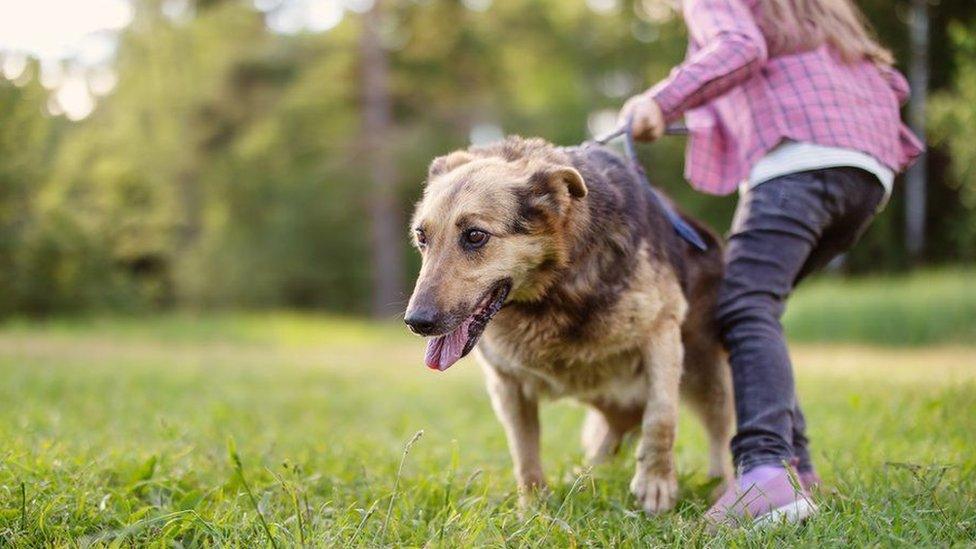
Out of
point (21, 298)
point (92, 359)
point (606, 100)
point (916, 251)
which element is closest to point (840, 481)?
point (92, 359)

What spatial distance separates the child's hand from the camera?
11.2 feet

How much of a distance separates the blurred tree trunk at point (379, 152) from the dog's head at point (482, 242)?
19956mm

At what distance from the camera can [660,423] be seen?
10.9 ft

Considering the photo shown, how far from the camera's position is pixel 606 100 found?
28.0 metres

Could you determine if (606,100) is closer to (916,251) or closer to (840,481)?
(916,251)

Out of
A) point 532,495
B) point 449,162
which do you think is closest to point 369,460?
point 532,495

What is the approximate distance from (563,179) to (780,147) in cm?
98

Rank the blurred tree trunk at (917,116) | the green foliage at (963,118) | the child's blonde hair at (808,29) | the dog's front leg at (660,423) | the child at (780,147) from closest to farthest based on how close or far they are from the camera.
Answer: the dog's front leg at (660,423)
the child at (780,147)
the child's blonde hair at (808,29)
the green foliage at (963,118)
the blurred tree trunk at (917,116)

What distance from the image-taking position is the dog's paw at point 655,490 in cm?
320

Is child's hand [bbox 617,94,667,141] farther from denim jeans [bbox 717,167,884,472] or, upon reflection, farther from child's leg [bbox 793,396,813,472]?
child's leg [bbox 793,396,813,472]

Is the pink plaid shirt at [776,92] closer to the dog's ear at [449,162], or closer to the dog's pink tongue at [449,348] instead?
the dog's ear at [449,162]

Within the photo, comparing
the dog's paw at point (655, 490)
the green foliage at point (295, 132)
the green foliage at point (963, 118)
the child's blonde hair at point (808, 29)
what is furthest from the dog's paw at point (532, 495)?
the green foliage at point (295, 132)

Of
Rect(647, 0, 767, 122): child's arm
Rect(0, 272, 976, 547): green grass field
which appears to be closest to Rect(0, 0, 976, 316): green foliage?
Rect(0, 272, 976, 547): green grass field

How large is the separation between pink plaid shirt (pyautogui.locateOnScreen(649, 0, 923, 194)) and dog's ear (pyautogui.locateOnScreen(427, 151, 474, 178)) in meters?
0.80
